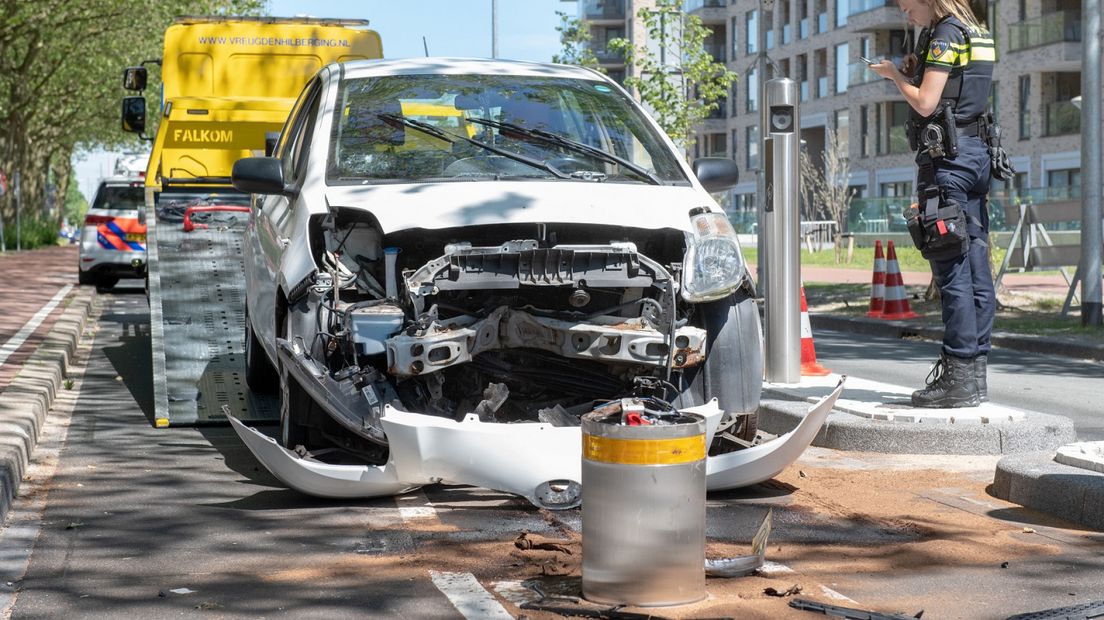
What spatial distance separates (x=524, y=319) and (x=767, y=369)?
123 inches

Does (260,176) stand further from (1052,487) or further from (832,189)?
(832,189)

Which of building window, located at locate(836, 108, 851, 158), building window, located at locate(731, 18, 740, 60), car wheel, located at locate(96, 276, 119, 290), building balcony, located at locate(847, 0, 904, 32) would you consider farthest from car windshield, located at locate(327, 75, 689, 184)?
building window, located at locate(731, 18, 740, 60)

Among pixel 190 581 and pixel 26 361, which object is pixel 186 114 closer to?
pixel 26 361

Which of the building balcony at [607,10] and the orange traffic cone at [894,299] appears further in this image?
the building balcony at [607,10]

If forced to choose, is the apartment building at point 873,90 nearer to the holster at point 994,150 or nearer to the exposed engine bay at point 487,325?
the holster at point 994,150

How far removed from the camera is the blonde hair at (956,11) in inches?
276

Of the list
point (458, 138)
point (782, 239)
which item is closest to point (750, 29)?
point (782, 239)

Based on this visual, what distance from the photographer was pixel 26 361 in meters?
10.7

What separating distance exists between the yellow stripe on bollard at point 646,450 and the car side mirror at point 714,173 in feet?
9.20

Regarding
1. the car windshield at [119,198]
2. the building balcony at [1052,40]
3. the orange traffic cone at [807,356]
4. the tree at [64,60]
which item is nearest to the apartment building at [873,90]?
the building balcony at [1052,40]

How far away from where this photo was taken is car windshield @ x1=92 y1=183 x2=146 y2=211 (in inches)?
836

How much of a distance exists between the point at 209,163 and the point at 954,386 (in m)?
9.09

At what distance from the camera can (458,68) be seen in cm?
737

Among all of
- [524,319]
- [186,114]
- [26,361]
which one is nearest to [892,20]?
[186,114]
